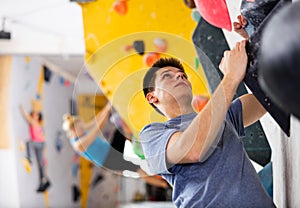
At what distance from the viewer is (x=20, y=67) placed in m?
4.14

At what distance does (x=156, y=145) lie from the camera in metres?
1.06

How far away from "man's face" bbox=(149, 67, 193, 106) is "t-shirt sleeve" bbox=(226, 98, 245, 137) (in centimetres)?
14

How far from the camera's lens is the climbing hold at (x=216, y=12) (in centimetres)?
134

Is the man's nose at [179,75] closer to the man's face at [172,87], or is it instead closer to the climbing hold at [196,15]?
the man's face at [172,87]

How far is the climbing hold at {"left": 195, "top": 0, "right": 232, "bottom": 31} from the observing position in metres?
1.34

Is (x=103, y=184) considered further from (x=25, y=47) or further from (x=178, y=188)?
(x=178, y=188)

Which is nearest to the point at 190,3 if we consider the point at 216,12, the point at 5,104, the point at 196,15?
the point at 196,15

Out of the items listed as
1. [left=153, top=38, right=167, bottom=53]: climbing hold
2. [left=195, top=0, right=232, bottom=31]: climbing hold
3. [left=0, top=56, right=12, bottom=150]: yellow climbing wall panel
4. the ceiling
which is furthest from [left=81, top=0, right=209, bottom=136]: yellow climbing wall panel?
[left=0, top=56, right=12, bottom=150]: yellow climbing wall panel

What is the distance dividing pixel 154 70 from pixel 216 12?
1.28 feet

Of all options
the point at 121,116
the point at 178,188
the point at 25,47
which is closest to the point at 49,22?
the point at 25,47

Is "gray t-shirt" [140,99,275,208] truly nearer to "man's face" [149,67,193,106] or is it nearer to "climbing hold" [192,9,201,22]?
"man's face" [149,67,193,106]

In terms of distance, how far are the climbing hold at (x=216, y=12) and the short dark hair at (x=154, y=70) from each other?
12.2 inches

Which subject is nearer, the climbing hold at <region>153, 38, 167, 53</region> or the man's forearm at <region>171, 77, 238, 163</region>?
the man's forearm at <region>171, 77, 238, 163</region>

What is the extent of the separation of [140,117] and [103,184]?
16.4 ft
